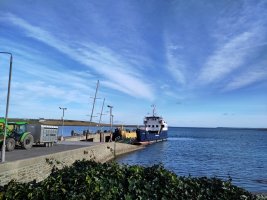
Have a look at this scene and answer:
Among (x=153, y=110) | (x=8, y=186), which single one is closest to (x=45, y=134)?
(x=8, y=186)

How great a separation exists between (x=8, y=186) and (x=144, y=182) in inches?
108

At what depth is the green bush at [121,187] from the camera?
21.1 ft

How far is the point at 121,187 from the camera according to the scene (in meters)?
6.74

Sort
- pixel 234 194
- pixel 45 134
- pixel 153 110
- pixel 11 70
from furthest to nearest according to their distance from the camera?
pixel 153 110
pixel 45 134
pixel 11 70
pixel 234 194

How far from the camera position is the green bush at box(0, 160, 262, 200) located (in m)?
6.43

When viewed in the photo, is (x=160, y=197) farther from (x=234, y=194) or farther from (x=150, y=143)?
(x=150, y=143)

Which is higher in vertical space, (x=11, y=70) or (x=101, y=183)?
(x=11, y=70)

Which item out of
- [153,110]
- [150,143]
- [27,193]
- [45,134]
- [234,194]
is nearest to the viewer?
[27,193]

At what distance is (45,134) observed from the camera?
31.9m

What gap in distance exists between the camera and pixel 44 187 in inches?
263

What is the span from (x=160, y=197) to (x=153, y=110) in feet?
335

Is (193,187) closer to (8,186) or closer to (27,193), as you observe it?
(27,193)

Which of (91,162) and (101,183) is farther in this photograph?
(91,162)

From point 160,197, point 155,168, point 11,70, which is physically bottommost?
point 160,197
